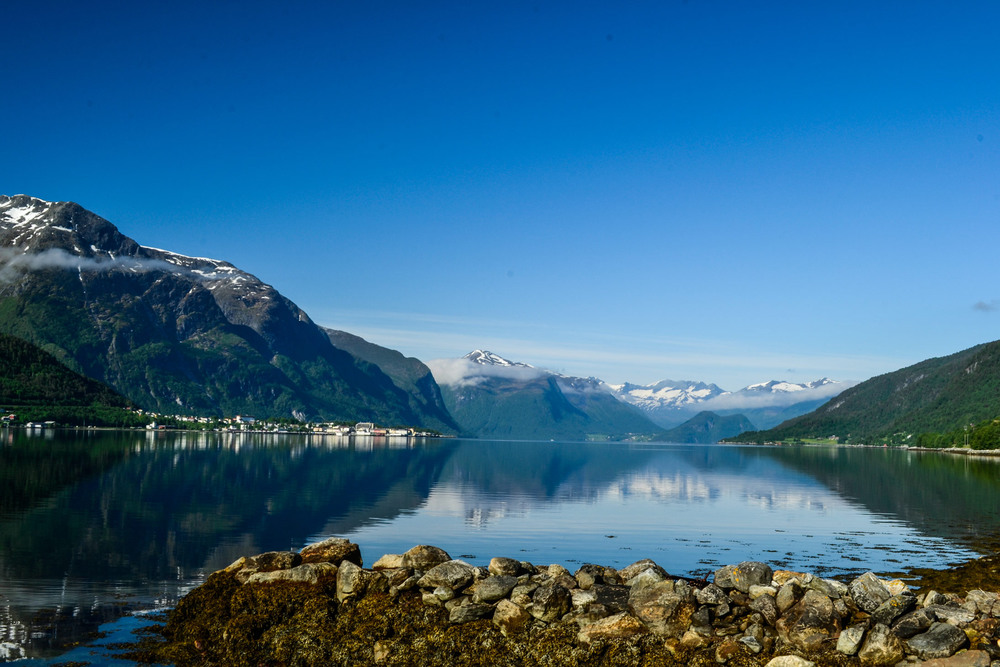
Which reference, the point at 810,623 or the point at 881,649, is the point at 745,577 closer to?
the point at 810,623

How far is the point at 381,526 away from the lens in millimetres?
50375

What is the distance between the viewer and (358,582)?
23.7 meters

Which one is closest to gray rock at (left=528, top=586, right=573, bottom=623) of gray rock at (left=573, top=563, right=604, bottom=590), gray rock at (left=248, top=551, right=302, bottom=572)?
gray rock at (left=573, top=563, right=604, bottom=590)

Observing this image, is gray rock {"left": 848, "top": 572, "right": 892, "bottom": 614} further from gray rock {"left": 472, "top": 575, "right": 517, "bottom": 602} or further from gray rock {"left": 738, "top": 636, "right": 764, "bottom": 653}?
gray rock {"left": 472, "top": 575, "right": 517, "bottom": 602}

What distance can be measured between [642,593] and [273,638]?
419 inches

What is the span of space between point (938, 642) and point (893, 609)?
1.69 m

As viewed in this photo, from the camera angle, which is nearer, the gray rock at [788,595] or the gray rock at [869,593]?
the gray rock at [869,593]

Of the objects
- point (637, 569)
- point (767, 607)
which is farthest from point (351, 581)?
point (767, 607)

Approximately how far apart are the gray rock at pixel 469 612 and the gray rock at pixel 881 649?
9.93 meters

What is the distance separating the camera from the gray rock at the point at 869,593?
21.6 m

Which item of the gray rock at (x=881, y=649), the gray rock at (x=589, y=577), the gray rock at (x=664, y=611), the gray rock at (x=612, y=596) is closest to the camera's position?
the gray rock at (x=881, y=649)

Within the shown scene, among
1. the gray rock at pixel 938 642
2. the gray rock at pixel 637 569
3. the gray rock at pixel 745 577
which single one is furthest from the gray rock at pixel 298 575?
the gray rock at pixel 938 642

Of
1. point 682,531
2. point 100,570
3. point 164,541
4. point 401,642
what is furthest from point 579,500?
point 401,642

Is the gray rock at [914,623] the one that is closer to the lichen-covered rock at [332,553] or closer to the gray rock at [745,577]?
the gray rock at [745,577]
